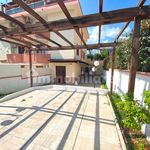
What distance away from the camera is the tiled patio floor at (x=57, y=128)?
3.35 meters

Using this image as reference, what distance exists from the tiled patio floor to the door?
30.7 ft

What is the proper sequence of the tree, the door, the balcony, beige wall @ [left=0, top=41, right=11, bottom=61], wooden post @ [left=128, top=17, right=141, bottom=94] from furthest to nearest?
1. beige wall @ [left=0, top=41, right=11, bottom=61]
2. the door
3. the balcony
4. the tree
5. wooden post @ [left=128, top=17, right=141, bottom=94]

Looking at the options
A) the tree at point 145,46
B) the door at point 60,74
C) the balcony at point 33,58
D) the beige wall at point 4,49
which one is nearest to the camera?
the tree at point 145,46

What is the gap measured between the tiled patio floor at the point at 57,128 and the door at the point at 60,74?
30.7 ft

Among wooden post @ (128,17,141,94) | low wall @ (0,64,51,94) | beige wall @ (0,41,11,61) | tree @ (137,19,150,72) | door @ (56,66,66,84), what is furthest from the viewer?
beige wall @ (0,41,11,61)

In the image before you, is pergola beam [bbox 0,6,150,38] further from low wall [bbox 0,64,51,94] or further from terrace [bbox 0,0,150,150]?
low wall [bbox 0,64,51,94]

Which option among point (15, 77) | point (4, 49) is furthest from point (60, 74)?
point (4, 49)

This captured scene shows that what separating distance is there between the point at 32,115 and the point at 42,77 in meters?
9.08

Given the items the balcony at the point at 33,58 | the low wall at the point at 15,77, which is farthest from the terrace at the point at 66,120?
the balcony at the point at 33,58

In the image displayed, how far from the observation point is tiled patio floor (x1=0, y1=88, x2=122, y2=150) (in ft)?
11.0

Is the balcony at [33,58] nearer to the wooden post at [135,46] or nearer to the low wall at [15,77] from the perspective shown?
the low wall at [15,77]

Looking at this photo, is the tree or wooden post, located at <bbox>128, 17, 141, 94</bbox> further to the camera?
the tree

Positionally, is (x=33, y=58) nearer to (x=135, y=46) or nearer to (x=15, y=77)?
(x=15, y=77)

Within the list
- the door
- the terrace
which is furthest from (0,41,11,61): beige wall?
the terrace
